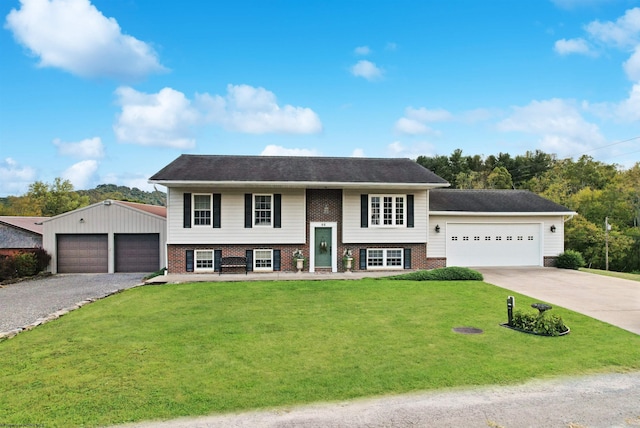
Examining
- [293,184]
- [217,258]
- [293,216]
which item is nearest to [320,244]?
[293,216]

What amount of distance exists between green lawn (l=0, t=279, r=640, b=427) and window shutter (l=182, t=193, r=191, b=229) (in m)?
5.68

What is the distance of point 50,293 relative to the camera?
486 inches

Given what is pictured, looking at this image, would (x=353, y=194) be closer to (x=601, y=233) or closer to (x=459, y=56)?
(x=459, y=56)

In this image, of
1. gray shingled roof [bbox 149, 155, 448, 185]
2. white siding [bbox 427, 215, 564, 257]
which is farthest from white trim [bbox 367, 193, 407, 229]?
white siding [bbox 427, 215, 564, 257]

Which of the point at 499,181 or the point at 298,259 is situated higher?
the point at 499,181

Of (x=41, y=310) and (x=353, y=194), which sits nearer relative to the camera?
(x=41, y=310)

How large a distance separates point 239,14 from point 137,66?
17.2 ft

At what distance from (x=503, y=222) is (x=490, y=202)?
1306mm

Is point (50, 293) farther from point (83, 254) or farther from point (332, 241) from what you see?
point (332, 241)

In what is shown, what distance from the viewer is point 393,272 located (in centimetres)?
1617

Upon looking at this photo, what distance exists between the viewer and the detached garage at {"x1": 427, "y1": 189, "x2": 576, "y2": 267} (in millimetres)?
17516

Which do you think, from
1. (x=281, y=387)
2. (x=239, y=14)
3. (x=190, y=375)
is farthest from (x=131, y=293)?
(x=239, y=14)

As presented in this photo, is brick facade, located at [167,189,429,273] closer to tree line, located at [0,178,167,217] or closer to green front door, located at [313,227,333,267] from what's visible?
green front door, located at [313,227,333,267]

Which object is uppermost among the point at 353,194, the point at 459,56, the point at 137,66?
the point at 459,56
